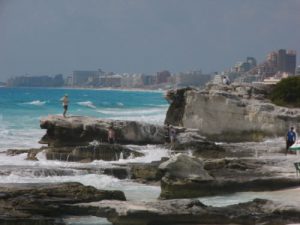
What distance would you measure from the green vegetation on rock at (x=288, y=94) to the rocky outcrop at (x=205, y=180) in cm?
2047

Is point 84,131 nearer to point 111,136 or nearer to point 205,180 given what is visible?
point 111,136

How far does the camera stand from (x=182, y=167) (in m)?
22.6

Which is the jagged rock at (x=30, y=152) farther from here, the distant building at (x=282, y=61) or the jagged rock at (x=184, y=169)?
the distant building at (x=282, y=61)

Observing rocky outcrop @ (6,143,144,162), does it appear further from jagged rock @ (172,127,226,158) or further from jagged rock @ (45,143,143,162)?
jagged rock @ (172,127,226,158)

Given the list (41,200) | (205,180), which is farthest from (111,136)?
(41,200)

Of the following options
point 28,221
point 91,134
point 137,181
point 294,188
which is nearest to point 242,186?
point 294,188

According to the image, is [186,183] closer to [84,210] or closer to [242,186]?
[242,186]

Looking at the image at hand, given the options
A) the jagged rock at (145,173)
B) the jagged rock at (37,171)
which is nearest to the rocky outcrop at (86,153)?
the jagged rock at (37,171)

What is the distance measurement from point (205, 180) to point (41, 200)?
6539 mm

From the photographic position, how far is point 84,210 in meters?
17.6

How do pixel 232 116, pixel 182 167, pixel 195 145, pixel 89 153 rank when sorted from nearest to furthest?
pixel 182 167 → pixel 89 153 → pixel 195 145 → pixel 232 116

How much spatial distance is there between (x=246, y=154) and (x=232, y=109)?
926 centimetres

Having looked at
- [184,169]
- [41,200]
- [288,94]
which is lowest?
[41,200]

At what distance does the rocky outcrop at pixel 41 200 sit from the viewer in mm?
16766
